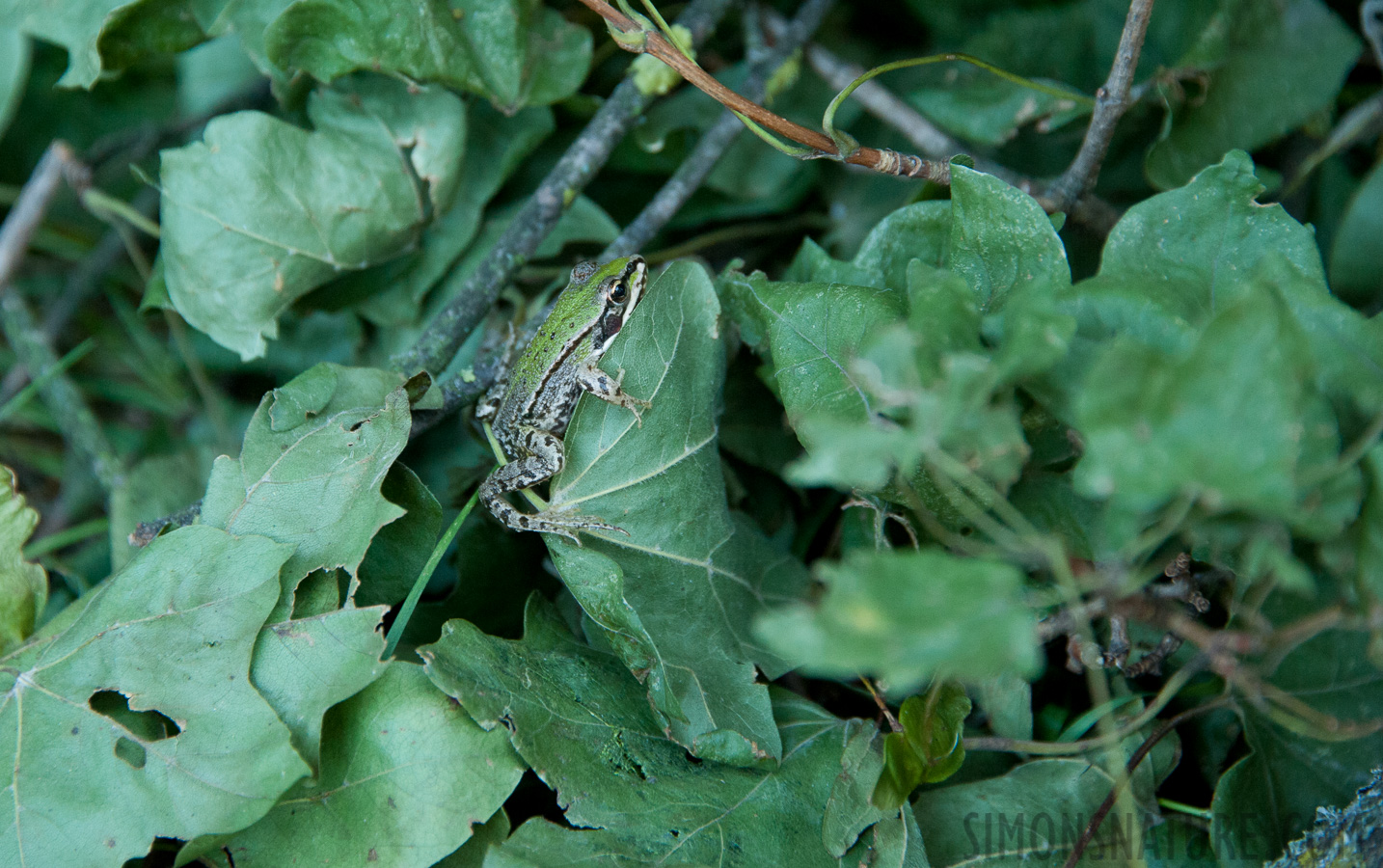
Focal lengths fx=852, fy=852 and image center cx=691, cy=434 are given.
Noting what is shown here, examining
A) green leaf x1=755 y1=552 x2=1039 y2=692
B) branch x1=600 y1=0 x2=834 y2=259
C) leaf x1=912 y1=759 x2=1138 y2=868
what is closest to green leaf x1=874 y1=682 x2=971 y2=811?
leaf x1=912 y1=759 x2=1138 y2=868

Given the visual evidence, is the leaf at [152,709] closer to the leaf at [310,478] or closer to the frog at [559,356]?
the leaf at [310,478]

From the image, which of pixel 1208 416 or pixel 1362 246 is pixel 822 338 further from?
pixel 1362 246

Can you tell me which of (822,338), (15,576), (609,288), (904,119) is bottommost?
(15,576)

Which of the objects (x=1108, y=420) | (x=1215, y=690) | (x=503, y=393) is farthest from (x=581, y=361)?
(x=1215, y=690)

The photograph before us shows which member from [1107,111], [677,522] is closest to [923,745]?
[677,522]

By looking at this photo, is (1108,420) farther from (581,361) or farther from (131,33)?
(131,33)

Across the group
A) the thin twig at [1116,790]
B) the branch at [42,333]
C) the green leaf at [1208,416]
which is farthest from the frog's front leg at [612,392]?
the branch at [42,333]
